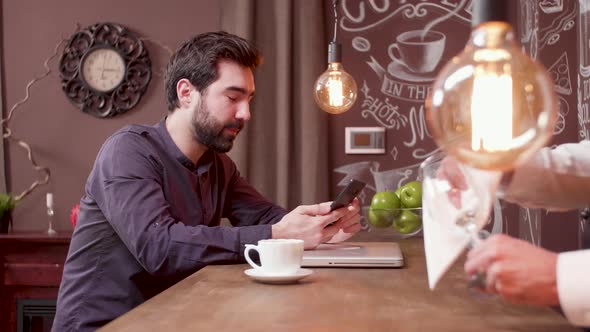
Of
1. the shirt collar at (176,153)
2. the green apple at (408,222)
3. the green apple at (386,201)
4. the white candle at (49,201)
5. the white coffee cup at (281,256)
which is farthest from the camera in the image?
the white candle at (49,201)

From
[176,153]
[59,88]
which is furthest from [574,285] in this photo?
[59,88]

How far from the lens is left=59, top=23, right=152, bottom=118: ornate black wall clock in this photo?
11.5ft

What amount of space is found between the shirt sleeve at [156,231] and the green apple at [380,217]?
61cm

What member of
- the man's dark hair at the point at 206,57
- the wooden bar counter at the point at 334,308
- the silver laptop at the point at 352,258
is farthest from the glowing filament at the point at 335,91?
the wooden bar counter at the point at 334,308

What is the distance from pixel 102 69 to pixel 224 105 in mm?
1520

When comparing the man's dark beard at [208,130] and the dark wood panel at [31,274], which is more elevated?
the man's dark beard at [208,130]

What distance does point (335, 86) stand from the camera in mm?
2271

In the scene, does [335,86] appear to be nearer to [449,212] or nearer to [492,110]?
[449,212]

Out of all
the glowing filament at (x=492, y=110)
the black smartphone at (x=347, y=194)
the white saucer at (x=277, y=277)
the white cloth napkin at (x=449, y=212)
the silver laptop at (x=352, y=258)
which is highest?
the glowing filament at (x=492, y=110)

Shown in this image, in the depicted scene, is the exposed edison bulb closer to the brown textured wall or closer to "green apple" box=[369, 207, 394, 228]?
"green apple" box=[369, 207, 394, 228]

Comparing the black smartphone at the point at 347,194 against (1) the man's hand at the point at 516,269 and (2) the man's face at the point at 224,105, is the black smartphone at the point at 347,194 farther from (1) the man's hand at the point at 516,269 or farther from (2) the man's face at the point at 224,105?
(1) the man's hand at the point at 516,269

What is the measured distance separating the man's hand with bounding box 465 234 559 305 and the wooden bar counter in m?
0.08

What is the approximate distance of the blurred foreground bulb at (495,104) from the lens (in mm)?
708

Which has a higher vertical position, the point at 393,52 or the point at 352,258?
the point at 393,52
